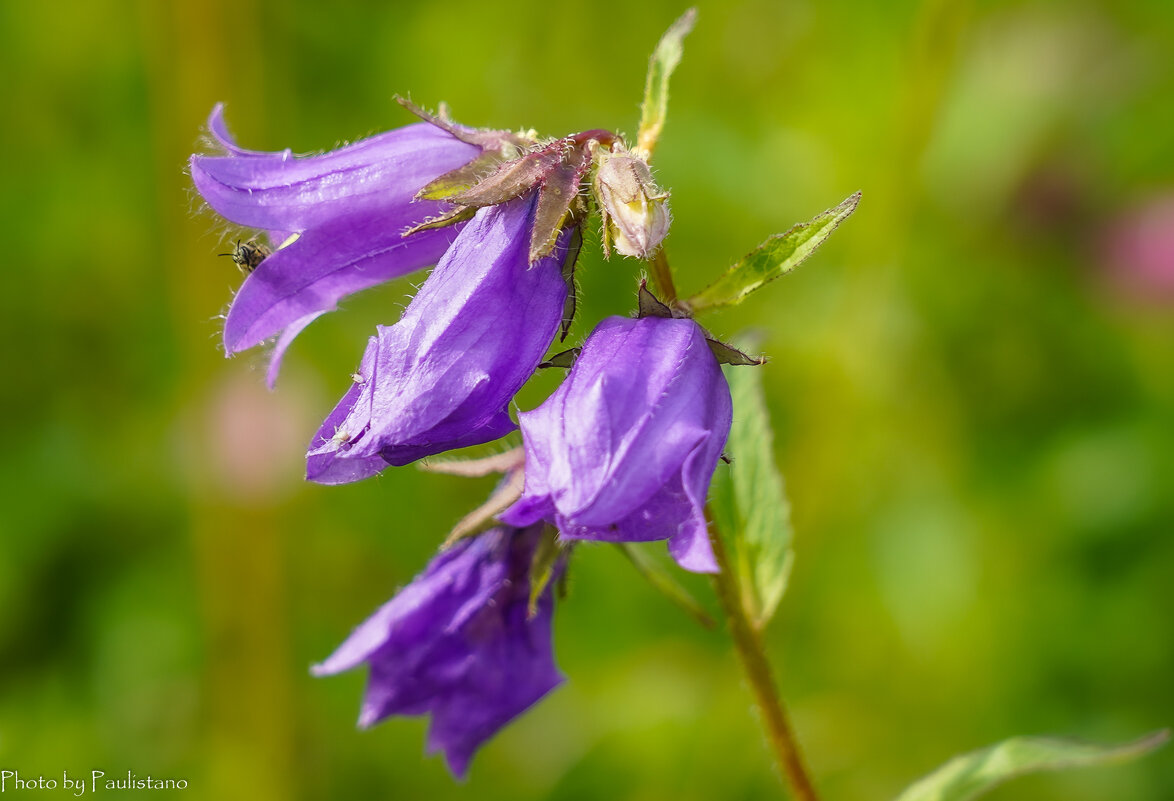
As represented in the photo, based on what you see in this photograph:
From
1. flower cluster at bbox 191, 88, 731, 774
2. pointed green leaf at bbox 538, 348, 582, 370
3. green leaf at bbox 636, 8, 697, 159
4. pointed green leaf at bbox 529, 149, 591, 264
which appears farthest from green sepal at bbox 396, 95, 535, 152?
pointed green leaf at bbox 538, 348, 582, 370

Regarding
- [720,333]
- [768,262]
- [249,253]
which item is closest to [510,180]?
[768,262]

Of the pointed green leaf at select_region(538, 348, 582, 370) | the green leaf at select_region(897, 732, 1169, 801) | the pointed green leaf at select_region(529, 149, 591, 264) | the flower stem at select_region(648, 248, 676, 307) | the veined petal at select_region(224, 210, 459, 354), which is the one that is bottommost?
the green leaf at select_region(897, 732, 1169, 801)

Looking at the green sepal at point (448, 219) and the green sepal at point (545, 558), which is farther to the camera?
the green sepal at point (545, 558)

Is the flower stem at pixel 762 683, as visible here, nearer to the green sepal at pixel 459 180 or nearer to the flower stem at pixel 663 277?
the flower stem at pixel 663 277

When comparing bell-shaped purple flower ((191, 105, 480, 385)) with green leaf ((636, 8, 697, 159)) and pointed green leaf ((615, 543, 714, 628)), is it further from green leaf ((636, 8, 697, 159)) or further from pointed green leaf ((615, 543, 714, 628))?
pointed green leaf ((615, 543, 714, 628))

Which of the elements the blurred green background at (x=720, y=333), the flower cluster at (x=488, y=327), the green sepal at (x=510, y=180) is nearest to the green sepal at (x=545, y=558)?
the flower cluster at (x=488, y=327)

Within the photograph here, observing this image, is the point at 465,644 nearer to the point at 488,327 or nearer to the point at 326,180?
the point at 488,327

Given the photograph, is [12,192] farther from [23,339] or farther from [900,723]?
[900,723]
